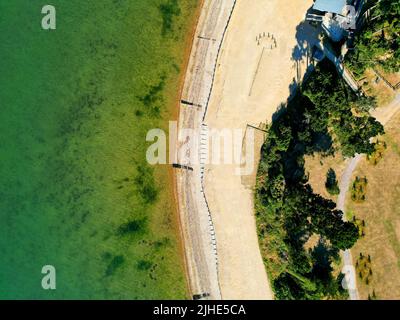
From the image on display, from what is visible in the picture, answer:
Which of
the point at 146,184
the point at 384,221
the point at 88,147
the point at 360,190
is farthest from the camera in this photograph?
the point at 146,184

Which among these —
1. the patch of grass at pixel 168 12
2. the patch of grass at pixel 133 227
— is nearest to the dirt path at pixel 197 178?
the patch of grass at pixel 168 12

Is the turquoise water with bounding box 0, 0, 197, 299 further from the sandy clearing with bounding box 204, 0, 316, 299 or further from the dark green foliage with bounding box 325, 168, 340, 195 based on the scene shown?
the dark green foliage with bounding box 325, 168, 340, 195

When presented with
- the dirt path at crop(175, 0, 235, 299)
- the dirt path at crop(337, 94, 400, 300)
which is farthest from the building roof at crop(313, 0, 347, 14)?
the dirt path at crop(175, 0, 235, 299)

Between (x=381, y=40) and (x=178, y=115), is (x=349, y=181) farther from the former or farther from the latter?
(x=178, y=115)

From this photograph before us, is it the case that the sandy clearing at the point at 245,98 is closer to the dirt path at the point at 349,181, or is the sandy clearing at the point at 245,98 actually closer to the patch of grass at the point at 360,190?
the dirt path at the point at 349,181

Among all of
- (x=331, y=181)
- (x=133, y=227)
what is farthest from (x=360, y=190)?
(x=133, y=227)
